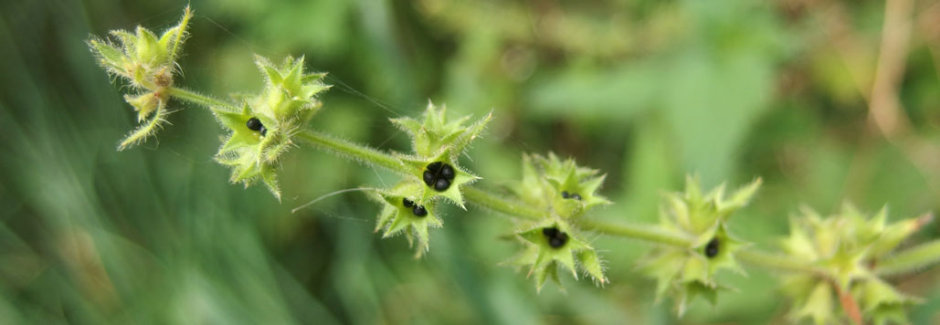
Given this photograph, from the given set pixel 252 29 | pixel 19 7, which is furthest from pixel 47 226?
pixel 252 29

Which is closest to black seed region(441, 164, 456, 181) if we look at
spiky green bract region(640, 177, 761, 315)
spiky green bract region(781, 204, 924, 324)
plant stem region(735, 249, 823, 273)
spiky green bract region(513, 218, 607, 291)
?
spiky green bract region(513, 218, 607, 291)

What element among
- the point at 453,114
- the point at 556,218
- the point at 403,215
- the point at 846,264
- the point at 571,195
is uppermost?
the point at 453,114

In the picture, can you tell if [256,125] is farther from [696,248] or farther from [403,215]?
[696,248]

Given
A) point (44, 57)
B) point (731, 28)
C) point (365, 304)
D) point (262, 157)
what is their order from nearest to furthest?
point (262, 157) → point (731, 28) → point (365, 304) → point (44, 57)

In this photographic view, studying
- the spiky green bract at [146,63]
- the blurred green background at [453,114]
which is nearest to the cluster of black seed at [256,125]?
the spiky green bract at [146,63]

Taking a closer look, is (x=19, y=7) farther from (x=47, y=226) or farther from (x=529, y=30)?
(x=529, y=30)

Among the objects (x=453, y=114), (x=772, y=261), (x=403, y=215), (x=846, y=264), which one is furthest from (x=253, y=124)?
(x=453, y=114)
